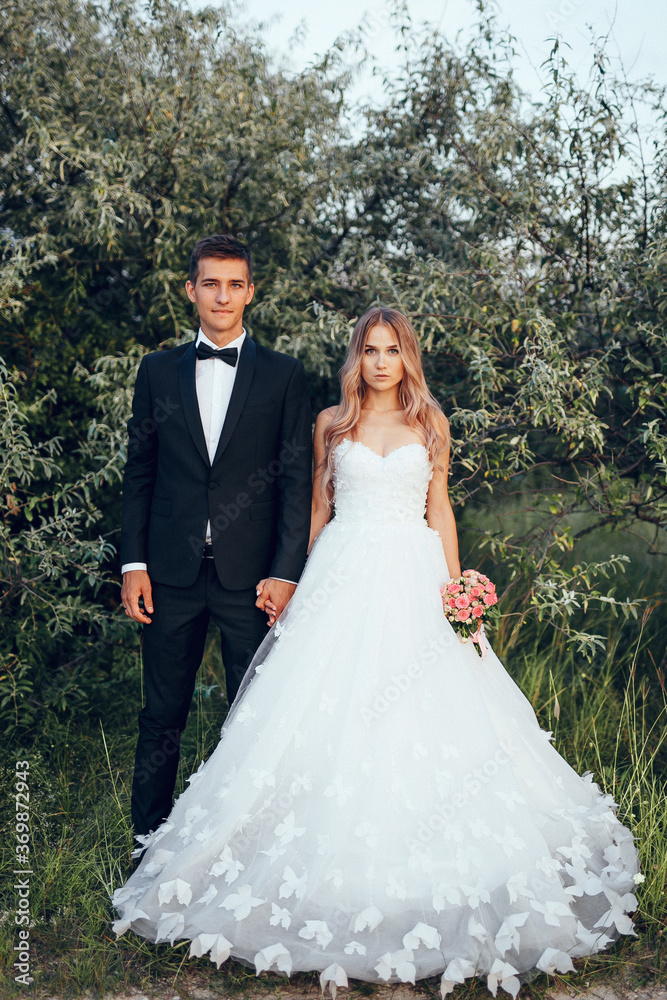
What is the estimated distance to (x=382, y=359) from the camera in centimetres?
304

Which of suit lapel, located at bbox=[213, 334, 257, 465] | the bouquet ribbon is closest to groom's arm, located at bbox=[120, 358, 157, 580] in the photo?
suit lapel, located at bbox=[213, 334, 257, 465]

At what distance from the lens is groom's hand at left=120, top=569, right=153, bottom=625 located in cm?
283

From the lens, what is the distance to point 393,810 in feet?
7.88

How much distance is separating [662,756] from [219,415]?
2.70m

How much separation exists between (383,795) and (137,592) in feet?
3.94

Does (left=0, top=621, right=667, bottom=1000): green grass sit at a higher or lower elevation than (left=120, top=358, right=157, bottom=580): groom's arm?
lower

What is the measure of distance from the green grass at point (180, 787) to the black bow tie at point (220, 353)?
6.40 feet

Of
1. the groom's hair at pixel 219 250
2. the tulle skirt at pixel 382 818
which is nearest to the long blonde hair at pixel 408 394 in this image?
the tulle skirt at pixel 382 818

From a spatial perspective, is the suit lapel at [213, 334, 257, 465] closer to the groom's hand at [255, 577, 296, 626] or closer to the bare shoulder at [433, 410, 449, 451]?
the groom's hand at [255, 577, 296, 626]

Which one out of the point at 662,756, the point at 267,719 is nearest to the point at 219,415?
the point at 267,719

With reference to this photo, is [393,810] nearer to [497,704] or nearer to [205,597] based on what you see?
[497,704]

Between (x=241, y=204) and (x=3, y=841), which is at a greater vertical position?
(x=241, y=204)

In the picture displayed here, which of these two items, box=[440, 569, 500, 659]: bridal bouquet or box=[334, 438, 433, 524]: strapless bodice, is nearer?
box=[440, 569, 500, 659]: bridal bouquet

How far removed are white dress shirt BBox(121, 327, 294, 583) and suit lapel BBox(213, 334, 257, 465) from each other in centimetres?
3
